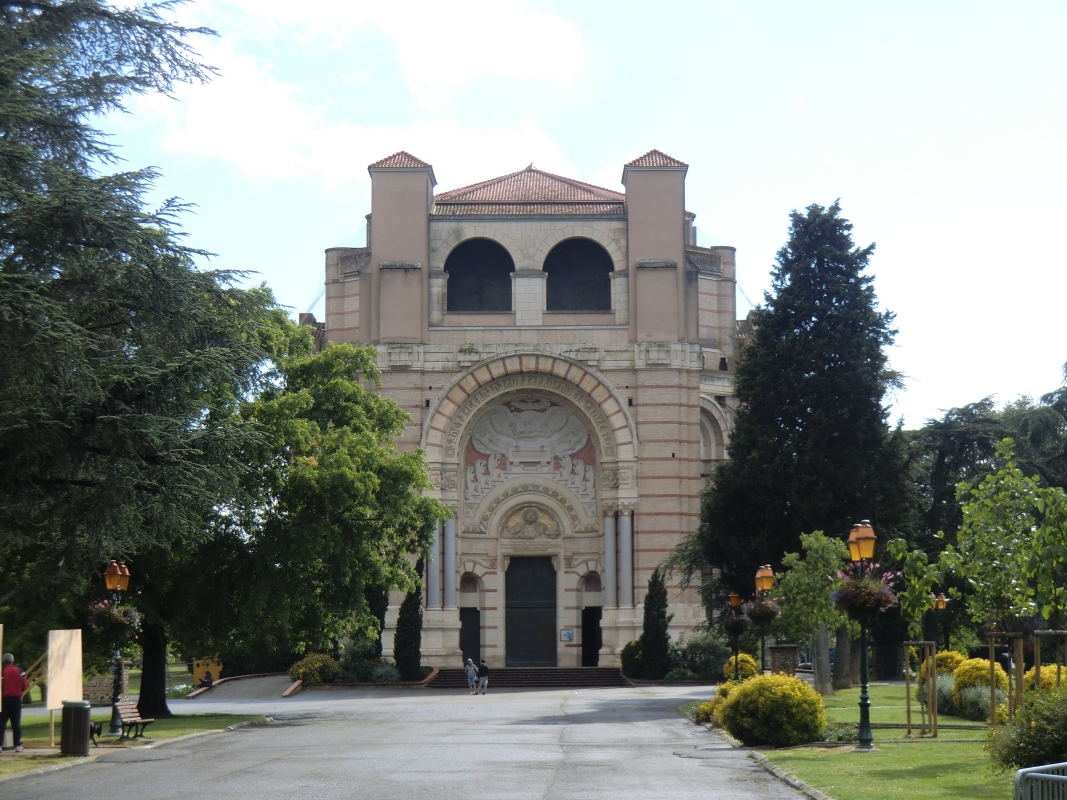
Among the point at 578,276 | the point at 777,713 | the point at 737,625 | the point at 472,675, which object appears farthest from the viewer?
the point at 578,276

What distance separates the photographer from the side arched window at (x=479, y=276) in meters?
45.0

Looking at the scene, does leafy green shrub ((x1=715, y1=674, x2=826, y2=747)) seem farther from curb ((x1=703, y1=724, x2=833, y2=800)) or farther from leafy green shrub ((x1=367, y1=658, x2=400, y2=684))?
leafy green shrub ((x1=367, y1=658, x2=400, y2=684))

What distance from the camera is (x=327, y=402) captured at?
2994 cm

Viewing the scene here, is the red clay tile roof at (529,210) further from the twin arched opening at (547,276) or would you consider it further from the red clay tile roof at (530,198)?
the twin arched opening at (547,276)

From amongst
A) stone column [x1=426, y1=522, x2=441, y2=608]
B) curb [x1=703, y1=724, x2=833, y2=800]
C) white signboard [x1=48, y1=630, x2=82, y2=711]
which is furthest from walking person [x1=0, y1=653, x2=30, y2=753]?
stone column [x1=426, y1=522, x2=441, y2=608]

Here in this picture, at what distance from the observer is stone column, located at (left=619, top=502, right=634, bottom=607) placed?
140 ft

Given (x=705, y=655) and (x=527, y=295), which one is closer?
(x=705, y=655)

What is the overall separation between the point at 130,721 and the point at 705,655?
75.8 ft

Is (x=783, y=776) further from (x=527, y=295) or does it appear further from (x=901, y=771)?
(x=527, y=295)

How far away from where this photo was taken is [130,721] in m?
21.1

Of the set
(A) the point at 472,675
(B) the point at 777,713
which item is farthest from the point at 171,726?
(A) the point at 472,675

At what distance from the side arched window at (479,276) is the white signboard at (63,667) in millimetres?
26601

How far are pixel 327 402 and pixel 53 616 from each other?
7.60 metres

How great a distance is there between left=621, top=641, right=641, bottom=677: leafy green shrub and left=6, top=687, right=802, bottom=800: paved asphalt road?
39.5 ft
